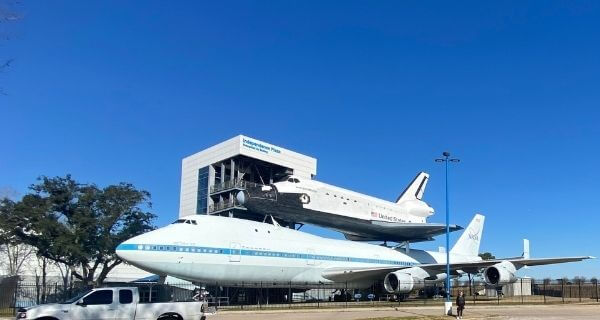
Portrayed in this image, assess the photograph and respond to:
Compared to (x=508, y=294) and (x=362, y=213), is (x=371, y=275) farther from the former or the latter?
(x=508, y=294)

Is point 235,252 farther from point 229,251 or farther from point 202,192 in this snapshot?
point 202,192

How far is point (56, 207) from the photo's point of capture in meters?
50.9

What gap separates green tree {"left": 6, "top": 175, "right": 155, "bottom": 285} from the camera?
48.2m

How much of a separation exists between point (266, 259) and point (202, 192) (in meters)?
37.3

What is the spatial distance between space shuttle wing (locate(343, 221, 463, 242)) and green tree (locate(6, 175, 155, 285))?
22274mm

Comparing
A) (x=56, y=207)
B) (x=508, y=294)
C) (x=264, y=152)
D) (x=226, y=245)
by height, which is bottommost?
(x=508, y=294)

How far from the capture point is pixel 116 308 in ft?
59.5

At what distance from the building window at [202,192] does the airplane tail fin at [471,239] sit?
101ft

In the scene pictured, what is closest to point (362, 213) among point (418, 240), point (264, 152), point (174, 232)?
point (418, 240)

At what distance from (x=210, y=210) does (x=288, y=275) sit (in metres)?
32.7

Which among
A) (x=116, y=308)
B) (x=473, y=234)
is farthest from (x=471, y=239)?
(x=116, y=308)

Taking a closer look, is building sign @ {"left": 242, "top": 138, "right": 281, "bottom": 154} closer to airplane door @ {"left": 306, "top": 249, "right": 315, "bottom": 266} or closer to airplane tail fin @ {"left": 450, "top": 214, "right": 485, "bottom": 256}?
airplane tail fin @ {"left": 450, "top": 214, "right": 485, "bottom": 256}

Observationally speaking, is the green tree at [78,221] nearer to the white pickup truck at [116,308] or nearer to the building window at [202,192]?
the building window at [202,192]

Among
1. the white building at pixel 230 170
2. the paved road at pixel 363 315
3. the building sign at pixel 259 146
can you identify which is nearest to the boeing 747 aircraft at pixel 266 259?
the paved road at pixel 363 315
